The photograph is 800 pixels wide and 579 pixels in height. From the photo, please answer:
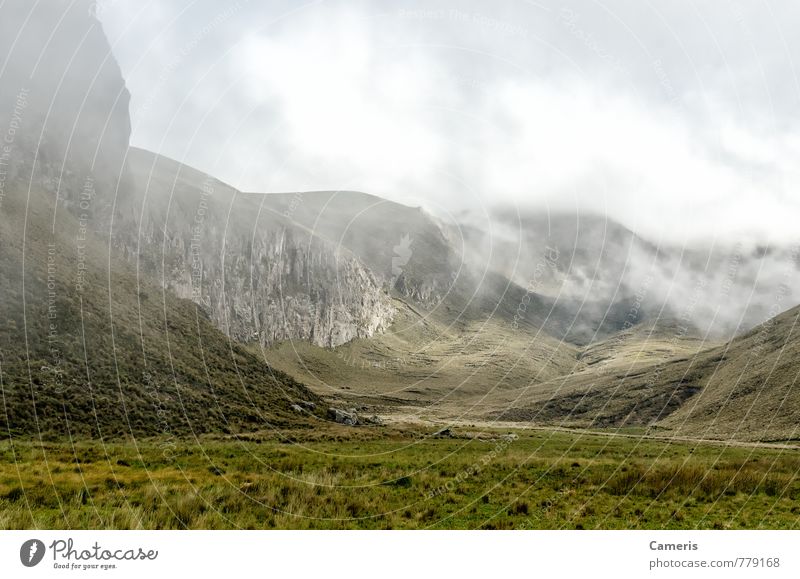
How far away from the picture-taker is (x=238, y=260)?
5497 inches

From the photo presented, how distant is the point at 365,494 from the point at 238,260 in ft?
445

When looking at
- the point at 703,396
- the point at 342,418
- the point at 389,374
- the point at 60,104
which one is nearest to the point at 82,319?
the point at 342,418

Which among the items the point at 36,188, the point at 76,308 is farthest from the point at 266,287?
the point at 76,308

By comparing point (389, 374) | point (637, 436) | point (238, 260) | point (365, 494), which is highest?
point (238, 260)

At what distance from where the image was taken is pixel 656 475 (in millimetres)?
17266

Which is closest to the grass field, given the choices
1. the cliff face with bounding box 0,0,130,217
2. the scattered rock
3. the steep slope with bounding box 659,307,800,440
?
the scattered rock

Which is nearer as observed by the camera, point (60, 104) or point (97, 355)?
point (97, 355)

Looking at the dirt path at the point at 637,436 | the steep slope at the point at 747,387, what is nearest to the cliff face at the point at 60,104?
the dirt path at the point at 637,436

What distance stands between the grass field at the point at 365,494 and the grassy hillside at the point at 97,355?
10.0m

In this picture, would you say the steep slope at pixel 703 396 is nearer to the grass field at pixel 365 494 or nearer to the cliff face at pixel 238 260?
the grass field at pixel 365 494

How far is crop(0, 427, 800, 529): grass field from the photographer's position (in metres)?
11.4

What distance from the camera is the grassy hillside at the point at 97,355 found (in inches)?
1167

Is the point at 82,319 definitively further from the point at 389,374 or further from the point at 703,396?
the point at 389,374

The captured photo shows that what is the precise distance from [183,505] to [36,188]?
71.4m
